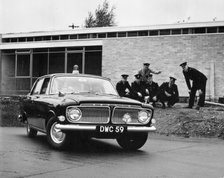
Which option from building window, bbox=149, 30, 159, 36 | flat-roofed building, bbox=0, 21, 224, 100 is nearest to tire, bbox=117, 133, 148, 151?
flat-roofed building, bbox=0, 21, 224, 100

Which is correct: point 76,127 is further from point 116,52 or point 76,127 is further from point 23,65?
point 23,65

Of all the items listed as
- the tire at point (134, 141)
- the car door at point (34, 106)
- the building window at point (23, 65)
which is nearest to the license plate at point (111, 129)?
the tire at point (134, 141)

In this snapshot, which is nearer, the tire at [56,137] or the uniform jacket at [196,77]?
the tire at [56,137]

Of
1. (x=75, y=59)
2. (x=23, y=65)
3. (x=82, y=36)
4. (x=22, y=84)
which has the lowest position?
(x=22, y=84)

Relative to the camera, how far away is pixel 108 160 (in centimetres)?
721

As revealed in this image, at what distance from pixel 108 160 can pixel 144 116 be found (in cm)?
162

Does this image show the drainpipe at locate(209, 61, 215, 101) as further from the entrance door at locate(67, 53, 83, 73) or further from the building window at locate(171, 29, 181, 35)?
the entrance door at locate(67, 53, 83, 73)

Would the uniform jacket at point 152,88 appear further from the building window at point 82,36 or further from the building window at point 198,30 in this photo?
the building window at point 82,36

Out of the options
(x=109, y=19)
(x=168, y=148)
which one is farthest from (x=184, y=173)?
(x=109, y=19)

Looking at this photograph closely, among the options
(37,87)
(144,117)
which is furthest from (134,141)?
(37,87)

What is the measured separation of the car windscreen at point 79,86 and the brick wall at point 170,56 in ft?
51.3

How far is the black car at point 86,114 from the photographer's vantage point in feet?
25.8

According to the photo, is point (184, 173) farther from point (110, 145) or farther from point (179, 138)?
point (179, 138)

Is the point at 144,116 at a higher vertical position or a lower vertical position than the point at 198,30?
lower
